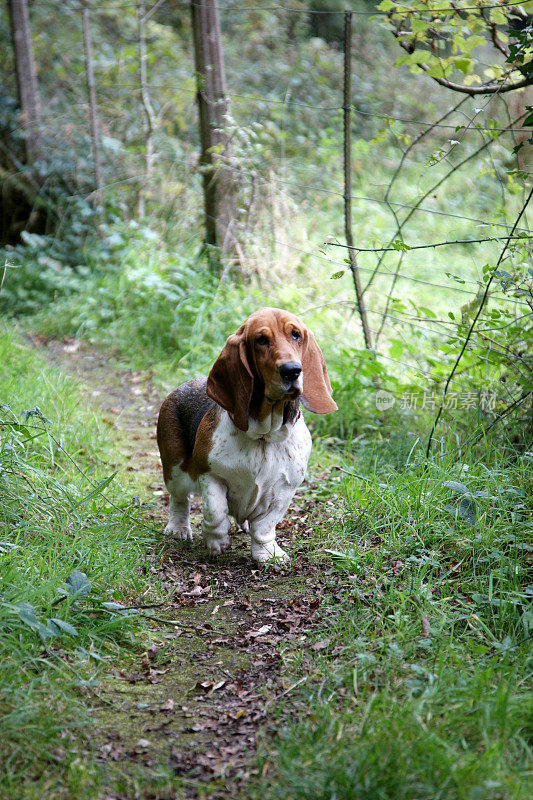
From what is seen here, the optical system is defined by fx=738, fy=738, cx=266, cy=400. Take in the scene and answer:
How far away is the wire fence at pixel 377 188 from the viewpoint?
15.3ft

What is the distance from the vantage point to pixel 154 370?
22.6ft

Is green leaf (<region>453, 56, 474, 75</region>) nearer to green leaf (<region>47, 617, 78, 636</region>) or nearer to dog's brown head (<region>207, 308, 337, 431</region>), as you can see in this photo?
dog's brown head (<region>207, 308, 337, 431</region>)

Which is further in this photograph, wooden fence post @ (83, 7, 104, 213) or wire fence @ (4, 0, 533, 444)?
wooden fence post @ (83, 7, 104, 213)

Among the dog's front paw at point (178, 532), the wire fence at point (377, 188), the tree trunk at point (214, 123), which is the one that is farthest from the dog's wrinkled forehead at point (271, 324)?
the tree trunk at point (214, 123)

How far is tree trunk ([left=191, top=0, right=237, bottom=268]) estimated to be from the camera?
716cm

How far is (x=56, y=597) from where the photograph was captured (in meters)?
2.88

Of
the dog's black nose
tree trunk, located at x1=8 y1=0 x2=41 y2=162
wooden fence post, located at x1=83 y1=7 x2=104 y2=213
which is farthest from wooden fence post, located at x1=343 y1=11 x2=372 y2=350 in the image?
tree trunk, located at x1=8 y1=0 x2=41 y2=162

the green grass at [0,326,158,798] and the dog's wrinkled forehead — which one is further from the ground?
the dog's wrinkled forehead

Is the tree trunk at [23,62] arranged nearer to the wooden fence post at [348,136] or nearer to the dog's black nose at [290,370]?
the wooden fence post at [348,136]

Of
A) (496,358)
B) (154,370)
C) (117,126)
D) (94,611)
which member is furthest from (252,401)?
(117,126)

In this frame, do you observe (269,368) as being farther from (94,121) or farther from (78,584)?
(94,121)

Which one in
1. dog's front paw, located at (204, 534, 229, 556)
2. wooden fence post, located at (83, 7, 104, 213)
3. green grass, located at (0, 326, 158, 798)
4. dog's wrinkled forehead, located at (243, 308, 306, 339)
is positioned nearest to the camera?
green grass, located at (0, 326, 158, 798)

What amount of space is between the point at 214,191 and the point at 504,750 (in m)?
6.17

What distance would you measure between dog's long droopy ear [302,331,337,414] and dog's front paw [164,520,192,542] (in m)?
1.07
